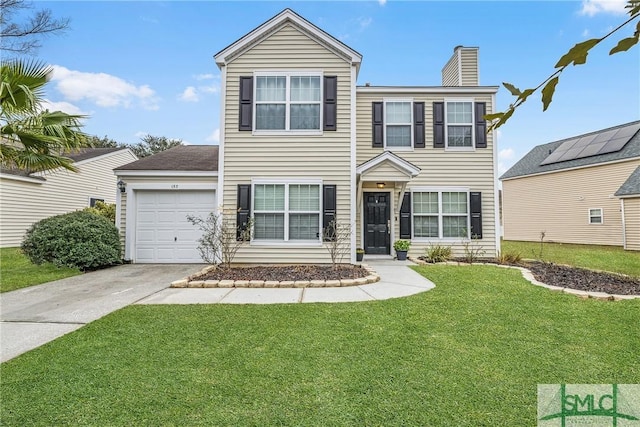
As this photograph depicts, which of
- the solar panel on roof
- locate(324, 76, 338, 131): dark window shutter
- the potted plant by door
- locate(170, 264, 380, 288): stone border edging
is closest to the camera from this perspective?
locate(170, 264, 380, 288): stone border edging

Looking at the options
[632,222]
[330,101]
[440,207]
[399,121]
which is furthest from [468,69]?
[632,222]

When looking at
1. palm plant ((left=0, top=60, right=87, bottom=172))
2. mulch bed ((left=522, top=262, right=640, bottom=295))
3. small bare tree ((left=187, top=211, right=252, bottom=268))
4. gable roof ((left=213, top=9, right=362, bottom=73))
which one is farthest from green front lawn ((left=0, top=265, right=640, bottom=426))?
gable roof ((left=213, top=9, right=362, bottom=73))

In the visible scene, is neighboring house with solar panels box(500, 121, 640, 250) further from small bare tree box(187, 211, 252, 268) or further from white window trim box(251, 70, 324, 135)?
small bare tree box(187, 211, 252, 268)

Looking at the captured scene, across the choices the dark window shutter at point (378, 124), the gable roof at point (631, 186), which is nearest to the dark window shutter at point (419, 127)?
the dark window shutter at point (378, 124)

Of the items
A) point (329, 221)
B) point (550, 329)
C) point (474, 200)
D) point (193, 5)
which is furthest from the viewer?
point (474, 200)

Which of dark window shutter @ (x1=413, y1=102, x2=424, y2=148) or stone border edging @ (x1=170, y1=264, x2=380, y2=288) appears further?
dark window shutter @ (x1=413, y1=102, x2=424, y2=148)

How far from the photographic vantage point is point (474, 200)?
10.2 m

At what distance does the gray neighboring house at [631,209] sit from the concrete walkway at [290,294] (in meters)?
13.4

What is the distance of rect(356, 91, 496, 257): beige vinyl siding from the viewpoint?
33.5 ft

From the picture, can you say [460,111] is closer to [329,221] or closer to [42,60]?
[329,221]

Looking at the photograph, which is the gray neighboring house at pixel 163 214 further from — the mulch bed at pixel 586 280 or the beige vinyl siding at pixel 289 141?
the mulch bed at pixel 586 280

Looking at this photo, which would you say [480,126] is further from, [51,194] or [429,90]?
[51,194]

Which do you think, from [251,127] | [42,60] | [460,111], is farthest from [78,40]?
[460,111]

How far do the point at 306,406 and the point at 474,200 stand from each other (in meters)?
9.24
